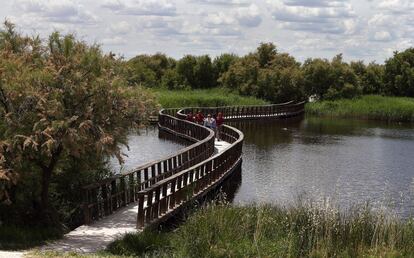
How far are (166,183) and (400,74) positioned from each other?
2786 inches

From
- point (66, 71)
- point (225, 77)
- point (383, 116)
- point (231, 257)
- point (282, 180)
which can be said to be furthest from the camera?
point (225, 77)

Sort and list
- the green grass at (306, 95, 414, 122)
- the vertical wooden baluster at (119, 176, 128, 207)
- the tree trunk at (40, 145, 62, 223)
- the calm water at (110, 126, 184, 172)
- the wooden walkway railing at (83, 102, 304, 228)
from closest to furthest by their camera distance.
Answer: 1. the tree trunk at (40, 145, 62, 223)
2. the wooden walkway railing at (83, 102, 304, 228)
3. the vertical wooden baluster at (119, 176, 128, 207)
4. the calm water at (110, 126, 184, 172)
5. the green grass at (306, 95, 414, 122)

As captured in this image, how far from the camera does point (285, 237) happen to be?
16719mm

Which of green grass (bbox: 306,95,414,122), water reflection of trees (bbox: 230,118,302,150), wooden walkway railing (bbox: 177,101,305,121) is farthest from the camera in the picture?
green grass (bbox: 306,95,414,122)

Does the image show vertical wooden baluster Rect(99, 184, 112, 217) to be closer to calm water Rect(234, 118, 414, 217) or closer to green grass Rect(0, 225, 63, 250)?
green grass Rect(0, 225, 63, 250)

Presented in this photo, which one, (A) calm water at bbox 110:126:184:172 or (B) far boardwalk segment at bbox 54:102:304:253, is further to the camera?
(A) calm water at bbox 110:126:184:172

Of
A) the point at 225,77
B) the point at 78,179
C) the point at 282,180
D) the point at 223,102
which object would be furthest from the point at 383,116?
the point at 78,179

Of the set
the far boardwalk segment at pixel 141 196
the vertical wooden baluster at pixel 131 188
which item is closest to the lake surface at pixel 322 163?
the far boardwalk segment at pixel 141 196

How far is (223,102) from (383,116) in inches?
699

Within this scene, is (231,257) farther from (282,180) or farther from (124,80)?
(282,180)

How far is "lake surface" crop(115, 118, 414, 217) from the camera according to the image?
26922 mm

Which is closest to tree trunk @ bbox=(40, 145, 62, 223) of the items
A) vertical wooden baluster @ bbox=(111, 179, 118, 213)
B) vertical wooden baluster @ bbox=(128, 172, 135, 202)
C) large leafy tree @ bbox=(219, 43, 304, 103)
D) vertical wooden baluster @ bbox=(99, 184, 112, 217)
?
vertical wooden baluster @ bbox=(99, 184, 112, 217)

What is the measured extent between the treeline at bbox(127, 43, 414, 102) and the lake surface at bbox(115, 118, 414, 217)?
60.1 feet

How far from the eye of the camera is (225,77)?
86.1 meters
